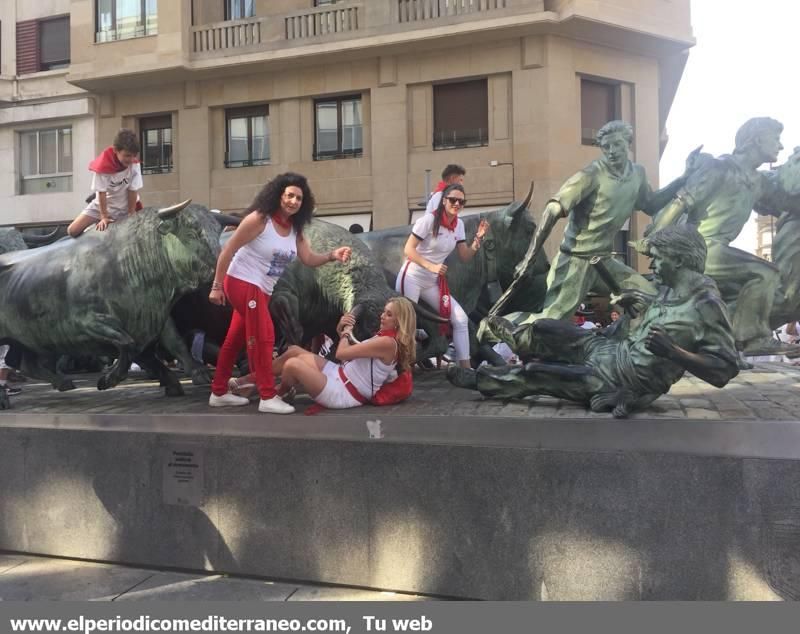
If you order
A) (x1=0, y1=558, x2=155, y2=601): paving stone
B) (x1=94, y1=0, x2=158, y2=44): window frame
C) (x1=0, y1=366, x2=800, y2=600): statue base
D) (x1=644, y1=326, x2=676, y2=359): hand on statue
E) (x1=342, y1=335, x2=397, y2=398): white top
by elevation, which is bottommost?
(x1=0, y1=558, x2=155, y2=601): paving stone

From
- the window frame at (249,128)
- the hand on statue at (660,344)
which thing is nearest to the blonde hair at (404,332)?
the hand on statue at (660,344)

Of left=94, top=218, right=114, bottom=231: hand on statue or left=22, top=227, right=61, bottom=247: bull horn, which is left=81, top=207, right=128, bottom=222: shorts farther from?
left=22, top=227, right=61, bottom=247: bull horn

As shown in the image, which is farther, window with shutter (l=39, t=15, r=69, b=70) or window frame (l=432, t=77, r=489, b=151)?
window with shutter (l=39, t=15, r=69, b=70)

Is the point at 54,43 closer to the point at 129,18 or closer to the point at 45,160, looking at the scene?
the point at 129,18

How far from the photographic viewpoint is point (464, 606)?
343 centimetres

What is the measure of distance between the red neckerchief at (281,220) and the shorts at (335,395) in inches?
38.1

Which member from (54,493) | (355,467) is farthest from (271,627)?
(54,493)

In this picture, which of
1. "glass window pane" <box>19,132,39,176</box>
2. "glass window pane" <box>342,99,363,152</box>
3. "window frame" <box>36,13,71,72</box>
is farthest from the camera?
"window frame" <box>36,13,71,72</box>

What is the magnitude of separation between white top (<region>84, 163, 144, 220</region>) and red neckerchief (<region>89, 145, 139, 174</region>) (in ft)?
0.11

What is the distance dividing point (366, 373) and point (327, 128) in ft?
52.1

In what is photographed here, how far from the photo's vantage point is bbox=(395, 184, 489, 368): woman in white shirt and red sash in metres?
5.35

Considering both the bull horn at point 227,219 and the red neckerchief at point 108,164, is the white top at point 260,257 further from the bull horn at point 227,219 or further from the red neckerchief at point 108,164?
the red neckerchief at point 108,164

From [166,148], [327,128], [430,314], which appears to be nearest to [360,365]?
[430,314]

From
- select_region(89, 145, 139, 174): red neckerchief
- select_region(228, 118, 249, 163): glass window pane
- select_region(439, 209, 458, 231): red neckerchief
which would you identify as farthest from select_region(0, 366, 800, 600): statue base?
select_region(228, 118, 249, 163): glass window pane
